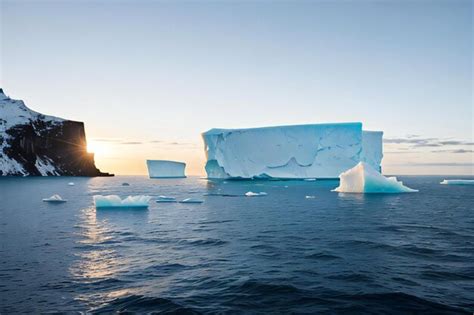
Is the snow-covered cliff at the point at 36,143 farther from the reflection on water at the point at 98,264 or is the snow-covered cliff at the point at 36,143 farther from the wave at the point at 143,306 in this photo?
the wave at the point at 143,306

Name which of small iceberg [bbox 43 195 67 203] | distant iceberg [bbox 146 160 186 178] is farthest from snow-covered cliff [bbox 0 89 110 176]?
small iceberg [bbox 43 195 67 203]

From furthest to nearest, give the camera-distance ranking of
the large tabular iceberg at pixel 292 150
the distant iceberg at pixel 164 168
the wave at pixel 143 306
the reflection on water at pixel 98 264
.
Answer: the distant iceberg at pixel 164 168 < the large tabular iceberg at pixel 292 150 < the reflection on water at pixel 98 264 < the wave at pixel 143 306

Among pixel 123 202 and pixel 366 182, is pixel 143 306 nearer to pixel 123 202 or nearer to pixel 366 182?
pixel 123 202

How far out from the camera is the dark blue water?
618cm

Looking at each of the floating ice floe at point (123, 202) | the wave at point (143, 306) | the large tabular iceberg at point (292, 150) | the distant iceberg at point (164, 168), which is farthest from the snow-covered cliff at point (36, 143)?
the wave at point (143, 306)

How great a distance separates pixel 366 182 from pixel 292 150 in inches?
744

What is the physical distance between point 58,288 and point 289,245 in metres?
6.68

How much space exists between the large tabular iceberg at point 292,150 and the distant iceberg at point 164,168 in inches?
917

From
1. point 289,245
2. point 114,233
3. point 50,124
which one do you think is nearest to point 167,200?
point 114,233

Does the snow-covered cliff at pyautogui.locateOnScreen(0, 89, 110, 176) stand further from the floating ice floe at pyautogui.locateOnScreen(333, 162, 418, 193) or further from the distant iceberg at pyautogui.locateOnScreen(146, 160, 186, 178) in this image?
the floating ice floe at pyautogui.locateOnScreen(333, 162, 418, 193)

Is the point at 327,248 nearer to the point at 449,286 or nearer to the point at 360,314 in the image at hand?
the point at 449,286

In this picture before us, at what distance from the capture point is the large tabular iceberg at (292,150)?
46.9 metres

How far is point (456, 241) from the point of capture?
1153cm

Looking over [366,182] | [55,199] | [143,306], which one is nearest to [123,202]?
[55,199]
